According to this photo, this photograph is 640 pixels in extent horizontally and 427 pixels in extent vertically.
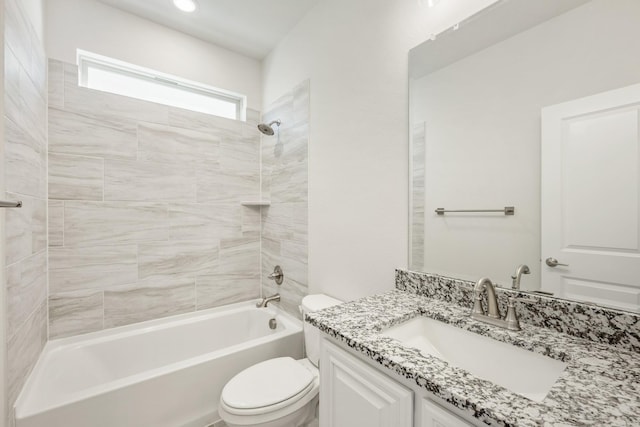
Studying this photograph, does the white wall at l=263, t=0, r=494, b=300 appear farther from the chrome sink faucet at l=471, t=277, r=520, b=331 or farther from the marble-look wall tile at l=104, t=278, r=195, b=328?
the marble-look wall tile at l=104, t=278, r=195, b=328

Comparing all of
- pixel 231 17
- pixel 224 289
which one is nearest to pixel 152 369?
pixel 224 289

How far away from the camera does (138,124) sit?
78.4 inches

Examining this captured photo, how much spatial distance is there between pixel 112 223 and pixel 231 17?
1704 mm

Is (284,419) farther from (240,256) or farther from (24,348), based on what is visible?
(240,256)

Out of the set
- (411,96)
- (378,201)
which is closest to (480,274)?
(378,201)

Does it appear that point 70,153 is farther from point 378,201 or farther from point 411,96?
point 411,96

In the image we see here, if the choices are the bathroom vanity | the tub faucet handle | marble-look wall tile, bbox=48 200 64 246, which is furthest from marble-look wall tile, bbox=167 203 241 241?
the bathroom vanity

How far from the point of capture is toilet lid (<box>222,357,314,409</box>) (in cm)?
124

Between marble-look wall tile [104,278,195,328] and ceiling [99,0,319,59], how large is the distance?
195cm

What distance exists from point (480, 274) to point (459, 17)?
1049 millimetres

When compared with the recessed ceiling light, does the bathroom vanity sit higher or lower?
lower

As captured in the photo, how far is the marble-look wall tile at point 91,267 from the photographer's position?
69.1 inches

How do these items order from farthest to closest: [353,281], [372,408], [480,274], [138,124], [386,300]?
[138,124], [353,281], [386,300], [480,274], [372,408]

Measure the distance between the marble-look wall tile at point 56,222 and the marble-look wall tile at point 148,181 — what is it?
9.9 inches
